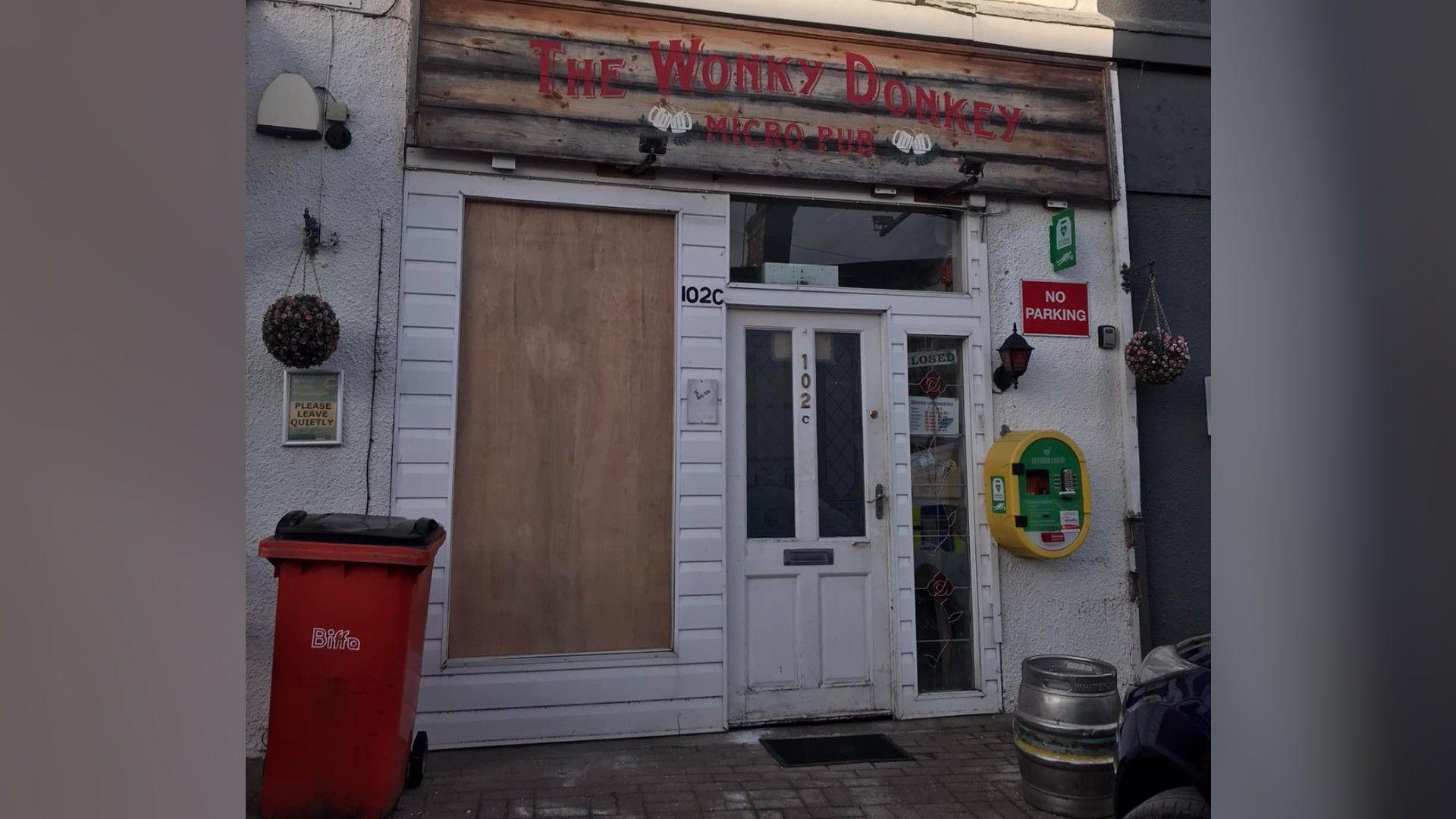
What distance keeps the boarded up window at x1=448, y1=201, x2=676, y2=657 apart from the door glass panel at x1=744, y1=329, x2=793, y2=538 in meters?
0.54

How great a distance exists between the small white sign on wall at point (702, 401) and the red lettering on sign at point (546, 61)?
6.52ft

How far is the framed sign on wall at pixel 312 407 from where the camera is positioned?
514cm

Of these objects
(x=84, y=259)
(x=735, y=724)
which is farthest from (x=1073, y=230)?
(x=84, y=259)

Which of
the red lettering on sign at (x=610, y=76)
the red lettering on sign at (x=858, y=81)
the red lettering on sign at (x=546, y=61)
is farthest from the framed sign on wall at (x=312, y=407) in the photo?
the red lettering on sign at (x=858, y=81)

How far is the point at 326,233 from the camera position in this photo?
5289 mm

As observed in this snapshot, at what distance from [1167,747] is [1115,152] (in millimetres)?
5001

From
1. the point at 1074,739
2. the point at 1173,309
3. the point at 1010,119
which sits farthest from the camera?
the point at 1173,309

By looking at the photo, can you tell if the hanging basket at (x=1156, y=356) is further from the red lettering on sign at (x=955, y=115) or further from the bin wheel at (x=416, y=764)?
the bin wheel at (x=416, y=764)

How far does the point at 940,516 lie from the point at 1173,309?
2.29 metres

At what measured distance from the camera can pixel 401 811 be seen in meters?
4.28

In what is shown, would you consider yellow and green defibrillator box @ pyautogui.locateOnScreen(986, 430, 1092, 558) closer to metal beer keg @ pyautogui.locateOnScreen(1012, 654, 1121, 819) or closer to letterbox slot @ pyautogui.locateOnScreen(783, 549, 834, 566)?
letterbox slot @ pyautogui.locateOnScreen(783, 549, 834, 566)

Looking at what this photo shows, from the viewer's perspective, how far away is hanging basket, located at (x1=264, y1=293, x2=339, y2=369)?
4824mm

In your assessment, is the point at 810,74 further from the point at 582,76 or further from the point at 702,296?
the point at 702,296

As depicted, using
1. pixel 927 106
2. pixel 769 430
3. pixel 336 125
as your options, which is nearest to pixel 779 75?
pixel 927 106
